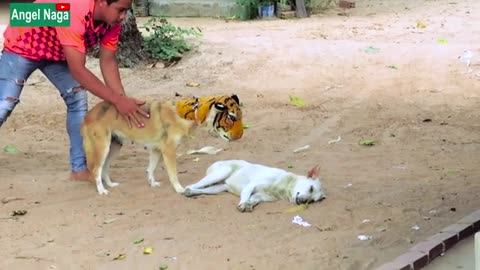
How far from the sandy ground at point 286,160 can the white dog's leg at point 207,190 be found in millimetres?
70

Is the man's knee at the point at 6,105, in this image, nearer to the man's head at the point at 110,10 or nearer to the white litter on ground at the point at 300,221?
the man's head at the point at 110,10

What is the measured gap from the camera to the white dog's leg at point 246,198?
221 inches

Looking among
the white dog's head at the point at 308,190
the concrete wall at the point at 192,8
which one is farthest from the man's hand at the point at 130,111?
the concrete wall at the point at 192,8

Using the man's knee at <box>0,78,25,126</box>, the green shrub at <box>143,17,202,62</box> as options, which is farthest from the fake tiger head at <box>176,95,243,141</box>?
the green shrub at <box>143,17,202,62</box>

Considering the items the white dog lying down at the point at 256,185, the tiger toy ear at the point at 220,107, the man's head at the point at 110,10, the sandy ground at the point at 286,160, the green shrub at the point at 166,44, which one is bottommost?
the sandy ground at the point at 286,160

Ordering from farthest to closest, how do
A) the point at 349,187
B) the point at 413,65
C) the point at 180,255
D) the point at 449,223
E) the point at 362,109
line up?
the point at 413,65 < the point at 362,109 < the point at 349,187 < the point at 449,223 < the point at 180,255

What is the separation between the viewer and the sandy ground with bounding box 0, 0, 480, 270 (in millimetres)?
4953

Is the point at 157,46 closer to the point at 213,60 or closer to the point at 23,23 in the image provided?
the point at 213,60

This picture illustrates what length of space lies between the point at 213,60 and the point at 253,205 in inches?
211

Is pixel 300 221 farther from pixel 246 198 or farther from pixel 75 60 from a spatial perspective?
pixel 75 60

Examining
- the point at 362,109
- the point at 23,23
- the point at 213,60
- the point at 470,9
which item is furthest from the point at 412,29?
the point at 23,23

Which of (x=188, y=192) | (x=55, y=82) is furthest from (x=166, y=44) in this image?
(x=188, y=192)

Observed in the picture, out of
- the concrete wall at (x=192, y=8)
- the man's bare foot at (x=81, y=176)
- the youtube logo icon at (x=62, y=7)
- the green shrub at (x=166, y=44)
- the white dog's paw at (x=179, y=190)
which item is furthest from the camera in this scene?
the concrete wall at (x=192, y=8)

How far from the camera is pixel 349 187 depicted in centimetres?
614
